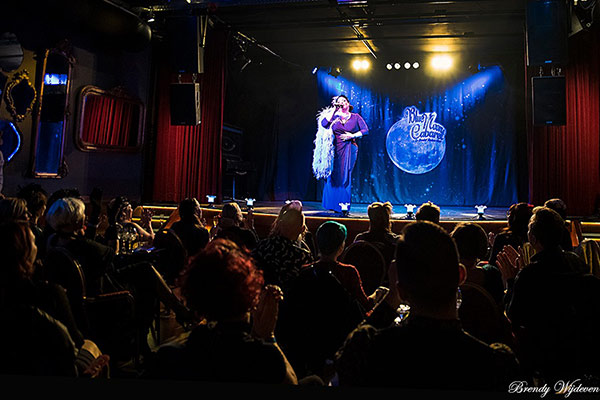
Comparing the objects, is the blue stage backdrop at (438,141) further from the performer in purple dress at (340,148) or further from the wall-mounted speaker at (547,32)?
the wall-mounted speaker at (547,32)

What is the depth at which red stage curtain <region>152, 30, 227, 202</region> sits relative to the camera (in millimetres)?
8828

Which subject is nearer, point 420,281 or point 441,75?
point 420,281

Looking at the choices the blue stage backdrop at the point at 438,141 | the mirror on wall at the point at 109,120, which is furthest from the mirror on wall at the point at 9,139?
the blue stage backdrop at the point at 438,141

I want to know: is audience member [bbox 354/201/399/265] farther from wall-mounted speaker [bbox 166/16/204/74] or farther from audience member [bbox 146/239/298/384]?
wall-mounted speaker [bbox 166/16/204/74]

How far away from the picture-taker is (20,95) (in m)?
6.29

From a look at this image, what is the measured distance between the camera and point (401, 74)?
1179 cm

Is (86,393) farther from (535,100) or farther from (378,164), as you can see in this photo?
(378,164)

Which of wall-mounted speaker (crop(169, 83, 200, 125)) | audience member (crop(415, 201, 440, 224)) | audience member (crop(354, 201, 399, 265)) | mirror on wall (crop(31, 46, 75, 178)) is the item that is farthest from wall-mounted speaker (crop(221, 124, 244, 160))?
audience member (crop(415, 201, 440, 224))

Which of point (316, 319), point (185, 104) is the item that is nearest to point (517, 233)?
point (316, 319)

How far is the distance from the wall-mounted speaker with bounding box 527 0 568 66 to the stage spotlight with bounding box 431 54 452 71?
15.2 feet

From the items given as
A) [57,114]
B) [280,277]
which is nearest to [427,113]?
[57,114]

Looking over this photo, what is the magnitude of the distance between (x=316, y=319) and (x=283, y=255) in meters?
0.50

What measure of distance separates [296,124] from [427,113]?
3.58 metres

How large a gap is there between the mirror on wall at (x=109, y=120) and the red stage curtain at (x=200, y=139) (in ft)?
1.71
